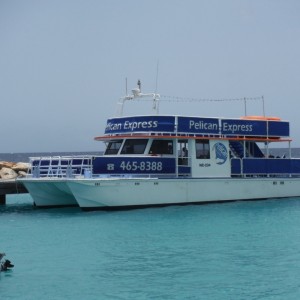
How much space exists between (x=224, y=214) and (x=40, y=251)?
1029 centimetres

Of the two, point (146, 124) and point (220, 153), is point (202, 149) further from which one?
point (146, 124)

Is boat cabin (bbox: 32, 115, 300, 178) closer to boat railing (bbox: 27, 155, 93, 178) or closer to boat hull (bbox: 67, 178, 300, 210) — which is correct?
boat railing (bbox: 27, 155, 93, 178)

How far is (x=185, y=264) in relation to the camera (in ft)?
56.4

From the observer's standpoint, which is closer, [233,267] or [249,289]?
[249,289]

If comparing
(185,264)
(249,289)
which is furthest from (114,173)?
(249,289)

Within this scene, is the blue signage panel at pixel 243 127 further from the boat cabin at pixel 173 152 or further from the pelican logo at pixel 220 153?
the pelican logo at pixel 220 153

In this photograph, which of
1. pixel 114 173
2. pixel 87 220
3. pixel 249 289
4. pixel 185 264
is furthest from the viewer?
pixel 114 173

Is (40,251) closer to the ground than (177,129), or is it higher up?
closer to the ground

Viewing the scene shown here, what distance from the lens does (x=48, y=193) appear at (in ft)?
102

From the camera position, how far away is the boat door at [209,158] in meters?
30.9

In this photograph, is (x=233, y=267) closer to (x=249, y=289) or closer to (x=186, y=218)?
(x=249, y=289)

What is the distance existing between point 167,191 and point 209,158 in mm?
3073

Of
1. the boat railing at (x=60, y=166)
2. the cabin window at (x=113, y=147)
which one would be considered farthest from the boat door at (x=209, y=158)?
the boat railing at (x=60, y=166)

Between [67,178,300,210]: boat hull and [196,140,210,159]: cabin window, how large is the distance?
117cm
